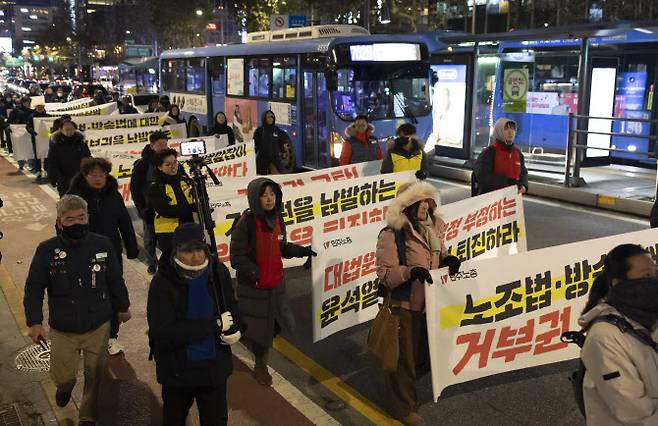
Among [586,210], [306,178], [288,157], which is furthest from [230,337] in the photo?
[288,157]

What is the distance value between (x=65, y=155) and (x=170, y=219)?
11.0 ft

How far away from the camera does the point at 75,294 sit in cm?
435

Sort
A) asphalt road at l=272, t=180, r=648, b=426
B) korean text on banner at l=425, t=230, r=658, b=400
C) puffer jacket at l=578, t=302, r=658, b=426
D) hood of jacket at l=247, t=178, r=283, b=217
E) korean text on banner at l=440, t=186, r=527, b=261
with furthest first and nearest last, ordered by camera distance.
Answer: korean text on banner at l=440, t=186, r=527, b=261 → hood of jacket at l=247, t=178, r=283, b=217 → asphalt road at l=272, t=180, r=648, b=426 → korean text on banner at l=425, t=230, r=658, b=400 → puffer jacket at l=578, t=302, r=658, b=426

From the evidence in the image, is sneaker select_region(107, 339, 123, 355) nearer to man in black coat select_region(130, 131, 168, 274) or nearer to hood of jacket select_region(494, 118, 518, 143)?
man in black coat select_region(130, 131, 168, 274)

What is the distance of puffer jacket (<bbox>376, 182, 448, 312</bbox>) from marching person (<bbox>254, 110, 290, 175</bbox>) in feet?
25.5

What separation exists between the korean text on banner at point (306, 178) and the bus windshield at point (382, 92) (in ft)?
13.7

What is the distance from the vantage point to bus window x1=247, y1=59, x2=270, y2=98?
15961 millimetres

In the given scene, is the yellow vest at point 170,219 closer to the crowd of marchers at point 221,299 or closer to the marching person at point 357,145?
the crowd of marchers at point 221,299

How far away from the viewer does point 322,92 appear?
13.9 metres

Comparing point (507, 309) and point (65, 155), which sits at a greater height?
point (65, 155)

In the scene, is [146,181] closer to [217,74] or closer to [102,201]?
[102,201]

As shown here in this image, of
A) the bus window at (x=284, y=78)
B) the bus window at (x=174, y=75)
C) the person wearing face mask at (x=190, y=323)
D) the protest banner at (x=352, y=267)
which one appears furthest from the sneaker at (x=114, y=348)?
the bus window at (x=174, y=75)

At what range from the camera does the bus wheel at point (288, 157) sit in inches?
592

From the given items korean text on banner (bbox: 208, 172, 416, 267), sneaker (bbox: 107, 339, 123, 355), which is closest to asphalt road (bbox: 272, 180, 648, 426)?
korean text on banner (bbox: 208, 172, 416, 267)
